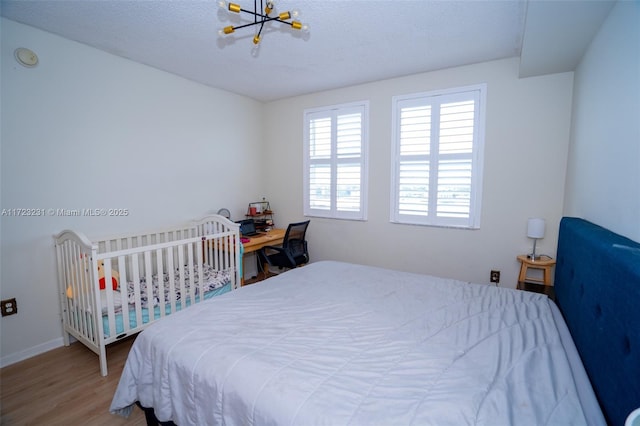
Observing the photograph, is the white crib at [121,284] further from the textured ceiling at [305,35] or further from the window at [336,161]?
the textured ceiling at [305,35]

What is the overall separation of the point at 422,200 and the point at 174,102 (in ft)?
9.96

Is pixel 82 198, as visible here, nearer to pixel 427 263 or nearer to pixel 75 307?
pixel 75 307

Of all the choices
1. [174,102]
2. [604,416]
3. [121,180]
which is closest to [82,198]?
[121,180]

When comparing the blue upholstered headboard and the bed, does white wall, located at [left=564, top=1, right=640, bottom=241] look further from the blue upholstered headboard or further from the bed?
the bed

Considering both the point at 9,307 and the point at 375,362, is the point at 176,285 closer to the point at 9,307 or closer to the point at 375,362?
the point at 9,307

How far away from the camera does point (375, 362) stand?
1.21 m

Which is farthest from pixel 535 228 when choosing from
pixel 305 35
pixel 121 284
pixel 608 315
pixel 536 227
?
pixel 121 284

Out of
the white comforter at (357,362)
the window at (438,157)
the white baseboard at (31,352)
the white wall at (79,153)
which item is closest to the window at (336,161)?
the window at (438,157)

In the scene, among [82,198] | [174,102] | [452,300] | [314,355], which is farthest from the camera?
[174,102]

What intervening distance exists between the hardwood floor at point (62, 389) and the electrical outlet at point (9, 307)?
41 cm

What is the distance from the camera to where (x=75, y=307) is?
236 cm

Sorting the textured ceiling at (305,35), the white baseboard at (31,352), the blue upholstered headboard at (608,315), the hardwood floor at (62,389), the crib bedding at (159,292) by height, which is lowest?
the hardwood floor at (62,389)

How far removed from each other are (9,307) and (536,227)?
176 inches

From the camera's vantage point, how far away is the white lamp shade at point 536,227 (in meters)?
2.63
